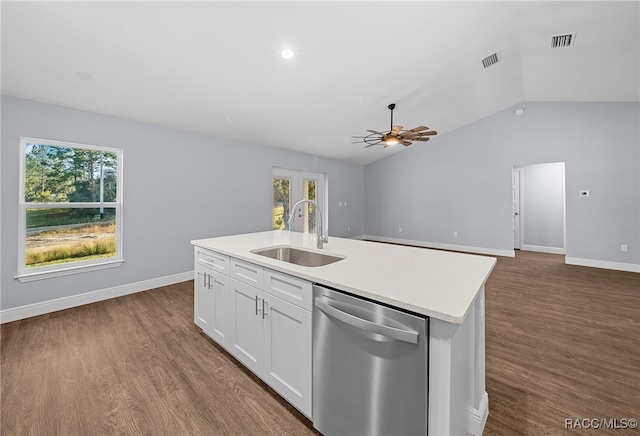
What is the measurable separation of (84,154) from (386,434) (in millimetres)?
4233

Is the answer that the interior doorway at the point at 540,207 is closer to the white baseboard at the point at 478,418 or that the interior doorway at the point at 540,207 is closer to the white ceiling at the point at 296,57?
the white ceiling at the point at 296,57

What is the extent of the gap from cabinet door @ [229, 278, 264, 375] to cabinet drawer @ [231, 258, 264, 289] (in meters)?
0.03

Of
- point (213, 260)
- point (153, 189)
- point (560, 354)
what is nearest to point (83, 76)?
point (153, 189)

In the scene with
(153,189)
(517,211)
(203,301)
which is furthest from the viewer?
(517,211)

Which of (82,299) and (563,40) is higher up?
(563,40)

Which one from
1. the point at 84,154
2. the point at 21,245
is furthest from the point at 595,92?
the point at 21,245

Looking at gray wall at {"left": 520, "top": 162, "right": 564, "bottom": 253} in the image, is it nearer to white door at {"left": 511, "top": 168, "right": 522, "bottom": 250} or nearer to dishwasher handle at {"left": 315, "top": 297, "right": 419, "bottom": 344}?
white door at {"left": 511, "top": 168, "right": 522, "bottom": 250}

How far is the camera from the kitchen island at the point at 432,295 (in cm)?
96

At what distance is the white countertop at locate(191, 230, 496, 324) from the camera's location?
1015 millimetres

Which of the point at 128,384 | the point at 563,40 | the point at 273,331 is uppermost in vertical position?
the point at 563,40

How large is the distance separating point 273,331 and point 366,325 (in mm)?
767

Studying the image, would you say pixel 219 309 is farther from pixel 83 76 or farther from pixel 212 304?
pixel 83 76

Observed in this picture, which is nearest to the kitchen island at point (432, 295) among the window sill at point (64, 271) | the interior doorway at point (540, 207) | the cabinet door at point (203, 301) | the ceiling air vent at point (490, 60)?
the cabinet door at point (203, 301)

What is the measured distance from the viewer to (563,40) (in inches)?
126
